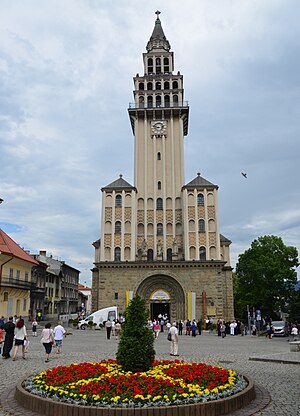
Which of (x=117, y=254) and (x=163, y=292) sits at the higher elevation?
(x=117, y=254)

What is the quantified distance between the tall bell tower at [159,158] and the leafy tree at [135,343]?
107ft

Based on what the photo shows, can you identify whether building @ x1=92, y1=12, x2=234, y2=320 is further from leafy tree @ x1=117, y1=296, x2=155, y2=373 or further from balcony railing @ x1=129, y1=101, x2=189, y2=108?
leafy tree @ x1=117, y1=296, x2=155, y2=373

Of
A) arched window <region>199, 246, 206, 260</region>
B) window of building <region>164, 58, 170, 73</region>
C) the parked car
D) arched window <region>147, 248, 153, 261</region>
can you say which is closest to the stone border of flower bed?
the parked car

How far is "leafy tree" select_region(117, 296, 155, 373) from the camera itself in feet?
32.9

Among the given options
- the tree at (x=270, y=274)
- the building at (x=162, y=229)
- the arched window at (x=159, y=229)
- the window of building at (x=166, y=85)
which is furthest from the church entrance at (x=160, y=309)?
the window of building at (x=166, y=85)

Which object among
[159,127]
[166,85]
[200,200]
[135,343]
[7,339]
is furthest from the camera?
[166,85]

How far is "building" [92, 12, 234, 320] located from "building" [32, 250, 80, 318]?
61.4 ft

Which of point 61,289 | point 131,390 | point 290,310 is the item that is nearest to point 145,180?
point 290,310

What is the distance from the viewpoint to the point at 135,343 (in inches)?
397

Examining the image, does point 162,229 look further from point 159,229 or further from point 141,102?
point 141,102

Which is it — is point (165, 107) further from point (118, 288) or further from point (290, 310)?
point (290, 310)

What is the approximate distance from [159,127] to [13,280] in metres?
25.5

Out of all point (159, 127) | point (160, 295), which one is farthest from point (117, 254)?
point (159, 127)

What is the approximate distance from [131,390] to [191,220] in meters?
36.2
